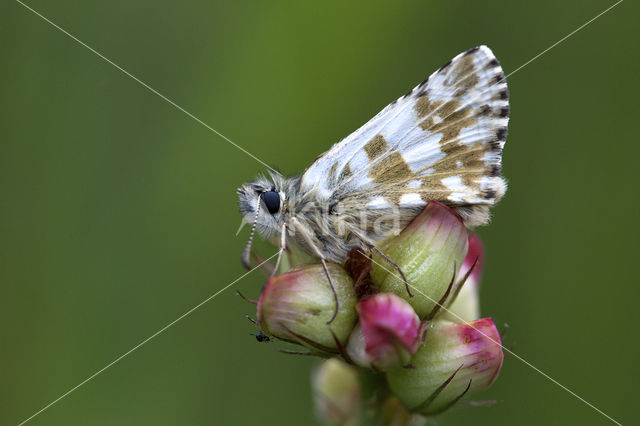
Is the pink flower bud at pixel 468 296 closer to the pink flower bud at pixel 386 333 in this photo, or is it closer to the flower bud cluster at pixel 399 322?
the flower bud cluster at pixel 399 322

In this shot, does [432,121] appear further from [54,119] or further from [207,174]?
[54,119]

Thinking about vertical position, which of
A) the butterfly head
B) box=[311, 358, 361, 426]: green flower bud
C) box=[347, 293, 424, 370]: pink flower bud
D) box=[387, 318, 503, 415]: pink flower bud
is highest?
the butterfly head

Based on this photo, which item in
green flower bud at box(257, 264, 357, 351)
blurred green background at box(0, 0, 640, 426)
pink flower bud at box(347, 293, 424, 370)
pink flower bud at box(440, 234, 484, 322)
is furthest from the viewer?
blurred green background at box(0, 0, 640, 426)

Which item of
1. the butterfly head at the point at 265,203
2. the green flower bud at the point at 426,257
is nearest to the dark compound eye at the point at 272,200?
the butterfly head at the point at 265,203

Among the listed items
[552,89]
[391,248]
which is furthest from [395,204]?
[552,89]

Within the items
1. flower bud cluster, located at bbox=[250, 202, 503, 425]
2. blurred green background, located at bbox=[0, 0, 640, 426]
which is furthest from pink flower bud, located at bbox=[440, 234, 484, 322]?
blurred green background, located at bbox=[0, 0, 640, 426]

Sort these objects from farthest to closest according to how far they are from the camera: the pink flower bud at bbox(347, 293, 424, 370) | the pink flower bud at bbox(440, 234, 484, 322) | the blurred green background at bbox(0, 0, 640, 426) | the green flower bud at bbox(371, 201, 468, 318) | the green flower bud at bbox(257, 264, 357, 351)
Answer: the blurred green background at bbox(0, 0, 640, 426) → the pink flower bud at bbox(440, 234, 484, 322) → the green flower bud at bbox(371, 201, 468, 318) → the green flower bud at bbox(257, 264, 357, 351) → the pink flower bud at bbox(347, 293, 424, 370)

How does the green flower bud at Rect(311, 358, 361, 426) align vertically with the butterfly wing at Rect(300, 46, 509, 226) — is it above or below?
below

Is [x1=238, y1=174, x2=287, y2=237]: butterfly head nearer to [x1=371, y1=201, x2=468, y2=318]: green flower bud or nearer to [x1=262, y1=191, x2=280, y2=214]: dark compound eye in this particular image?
[x1=262, y1=191, x2=280, y2=214]: dark compound eye
